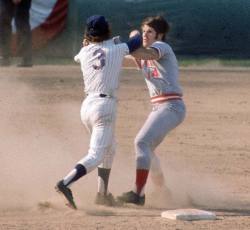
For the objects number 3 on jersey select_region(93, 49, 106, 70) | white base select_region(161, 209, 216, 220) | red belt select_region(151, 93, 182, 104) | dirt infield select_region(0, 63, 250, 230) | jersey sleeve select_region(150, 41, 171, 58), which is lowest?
dirt infield select_region(0, 63, 250, 230)

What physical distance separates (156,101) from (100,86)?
2.08 feet

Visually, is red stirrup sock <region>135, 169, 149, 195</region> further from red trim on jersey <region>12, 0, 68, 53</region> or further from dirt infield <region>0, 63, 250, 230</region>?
red trim on jersey <region>12, 0, 68, 53</region>

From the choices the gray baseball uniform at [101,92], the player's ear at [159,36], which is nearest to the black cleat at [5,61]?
the player's ear at [159,36]

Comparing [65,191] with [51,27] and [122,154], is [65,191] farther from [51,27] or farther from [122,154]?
[51,27]

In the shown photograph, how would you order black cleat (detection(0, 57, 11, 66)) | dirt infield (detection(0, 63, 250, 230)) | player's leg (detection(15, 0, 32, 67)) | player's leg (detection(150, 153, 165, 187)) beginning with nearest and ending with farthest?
dirt infield (detection(0, 63, 250, 230)) → player's leg (detection(150, 153, 165, 187)) → black cleat (detection(0, 57, 11, 66)) → player's leg (detection(15, 0, 32, 67))

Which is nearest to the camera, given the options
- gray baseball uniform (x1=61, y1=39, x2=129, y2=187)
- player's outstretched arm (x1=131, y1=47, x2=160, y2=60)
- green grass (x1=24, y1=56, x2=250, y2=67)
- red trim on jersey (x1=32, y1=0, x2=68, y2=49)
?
Answer: gray baseball uniform (x1=61, y1=39, x2=129, y2=187)

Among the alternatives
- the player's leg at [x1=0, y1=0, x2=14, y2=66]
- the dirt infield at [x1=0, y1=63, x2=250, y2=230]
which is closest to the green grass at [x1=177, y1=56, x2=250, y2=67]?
the dirt infield at [x1=0, y1=63, x2=250, y2=230]

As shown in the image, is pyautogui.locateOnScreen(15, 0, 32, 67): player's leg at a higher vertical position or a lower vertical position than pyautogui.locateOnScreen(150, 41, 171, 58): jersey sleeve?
lower

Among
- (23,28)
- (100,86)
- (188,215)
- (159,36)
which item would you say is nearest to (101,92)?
(100,86)

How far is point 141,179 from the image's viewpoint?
8891 mm

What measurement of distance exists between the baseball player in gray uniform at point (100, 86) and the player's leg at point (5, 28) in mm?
11003

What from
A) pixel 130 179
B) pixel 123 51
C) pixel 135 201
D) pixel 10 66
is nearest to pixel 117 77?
pixel 123 51

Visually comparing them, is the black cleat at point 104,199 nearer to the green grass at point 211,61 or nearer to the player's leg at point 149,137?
the player's leg at point 149,137

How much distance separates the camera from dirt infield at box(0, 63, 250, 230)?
8.45 meters
